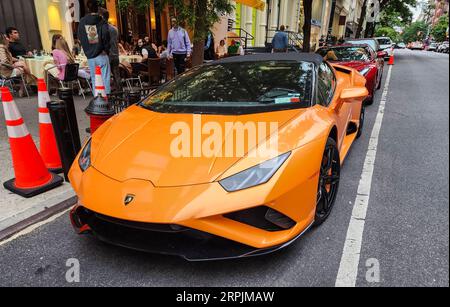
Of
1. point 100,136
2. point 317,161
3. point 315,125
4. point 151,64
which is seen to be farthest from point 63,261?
point 151,64

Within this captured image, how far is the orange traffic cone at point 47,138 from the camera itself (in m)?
3.48

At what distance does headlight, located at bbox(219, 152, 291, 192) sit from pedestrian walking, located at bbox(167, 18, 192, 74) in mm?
6927

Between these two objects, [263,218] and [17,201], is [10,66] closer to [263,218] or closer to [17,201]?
[17,201]

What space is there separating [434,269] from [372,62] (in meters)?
6.41

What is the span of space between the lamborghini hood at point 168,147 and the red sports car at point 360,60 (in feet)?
17.0

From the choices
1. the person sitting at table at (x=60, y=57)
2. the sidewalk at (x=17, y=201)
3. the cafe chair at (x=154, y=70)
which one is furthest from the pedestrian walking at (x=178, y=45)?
the sidewalk at (x=17, y=201)

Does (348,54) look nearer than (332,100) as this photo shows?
No

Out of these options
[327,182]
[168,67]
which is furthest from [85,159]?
[168,67]

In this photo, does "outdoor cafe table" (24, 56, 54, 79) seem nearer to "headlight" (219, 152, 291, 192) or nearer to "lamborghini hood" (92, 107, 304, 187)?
"lamborghini hood" (92, 107, 304, 187)

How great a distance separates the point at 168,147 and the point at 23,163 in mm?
1865

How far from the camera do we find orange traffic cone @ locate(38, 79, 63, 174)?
11.4 ft

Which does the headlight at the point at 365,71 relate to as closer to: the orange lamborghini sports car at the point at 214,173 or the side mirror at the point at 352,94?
the side mirror at the point at 352,94

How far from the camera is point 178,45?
8.31 meters

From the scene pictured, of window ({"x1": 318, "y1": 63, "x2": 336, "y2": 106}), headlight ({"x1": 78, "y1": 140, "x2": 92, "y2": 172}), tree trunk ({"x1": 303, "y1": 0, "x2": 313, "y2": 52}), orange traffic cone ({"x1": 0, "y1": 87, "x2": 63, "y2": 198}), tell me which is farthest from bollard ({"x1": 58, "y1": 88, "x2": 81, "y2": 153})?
tree trunk ({"x1": 303, "y1": 0, "x2": 313, "y2": 52})
